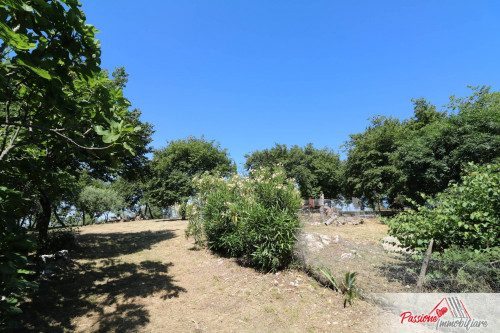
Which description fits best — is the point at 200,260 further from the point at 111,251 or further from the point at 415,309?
the point at 415,309

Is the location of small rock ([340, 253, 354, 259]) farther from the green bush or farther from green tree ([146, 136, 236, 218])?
green tree ([146, 136, 236, 218])

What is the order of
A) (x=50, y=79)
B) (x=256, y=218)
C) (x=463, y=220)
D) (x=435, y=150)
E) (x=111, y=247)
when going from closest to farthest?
1. (x=50, y=79)
2. (x=463, y=220)
3. (x=256, y=218)
4. (x=111, y=247)
5. (x=435, y=150)

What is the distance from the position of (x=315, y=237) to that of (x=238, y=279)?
10.7ft

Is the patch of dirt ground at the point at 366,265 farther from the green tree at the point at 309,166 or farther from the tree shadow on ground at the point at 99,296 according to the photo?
the green tree at the point at 309,166

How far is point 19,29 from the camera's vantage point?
7.09 feet

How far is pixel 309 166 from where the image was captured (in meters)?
41.2

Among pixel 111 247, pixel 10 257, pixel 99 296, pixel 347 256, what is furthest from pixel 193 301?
pixel 111 247

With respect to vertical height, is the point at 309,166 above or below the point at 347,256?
above

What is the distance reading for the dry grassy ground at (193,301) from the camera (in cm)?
392

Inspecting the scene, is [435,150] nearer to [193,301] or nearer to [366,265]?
[366,265]

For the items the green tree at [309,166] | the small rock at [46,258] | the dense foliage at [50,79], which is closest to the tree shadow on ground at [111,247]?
the small rock at [46,258]

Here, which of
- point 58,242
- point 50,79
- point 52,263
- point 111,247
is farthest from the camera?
point 111,247

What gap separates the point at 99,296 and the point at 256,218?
163 inches

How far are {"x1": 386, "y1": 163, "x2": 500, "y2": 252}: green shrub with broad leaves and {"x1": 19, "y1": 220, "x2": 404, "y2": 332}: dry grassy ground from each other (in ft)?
4.17
